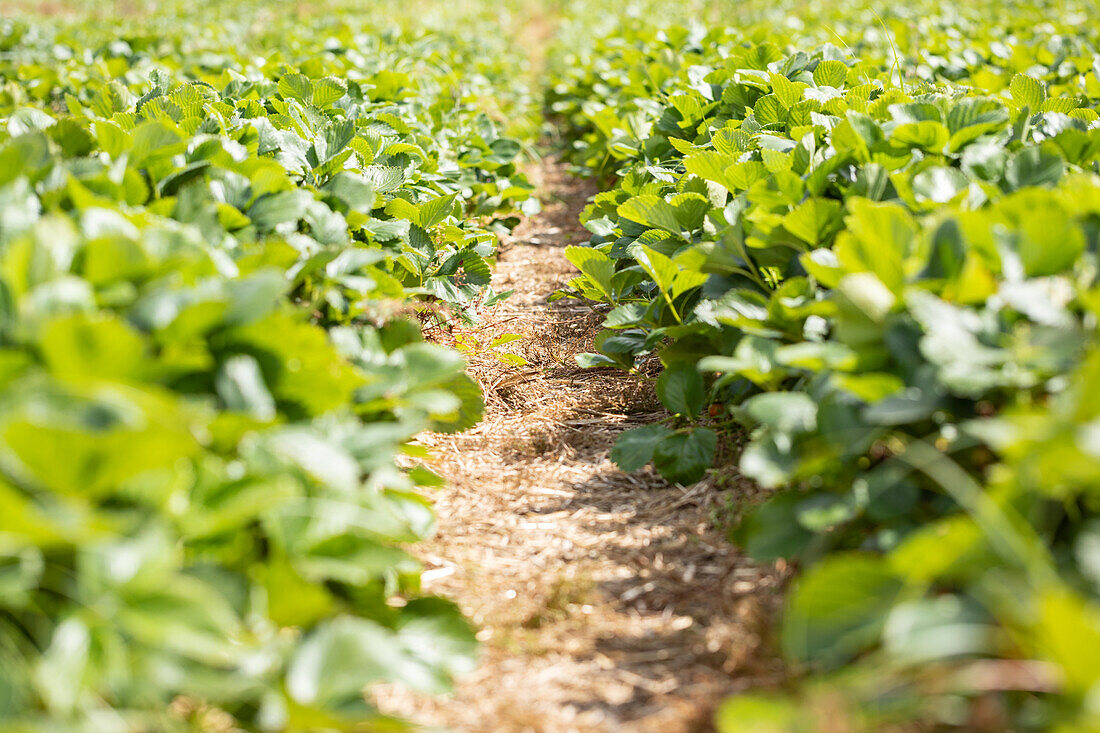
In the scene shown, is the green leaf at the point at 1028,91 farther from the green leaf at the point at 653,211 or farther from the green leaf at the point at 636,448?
the green leaf at the point at 636,448

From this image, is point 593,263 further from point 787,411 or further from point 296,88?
point 296,88

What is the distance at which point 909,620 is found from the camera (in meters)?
1.24

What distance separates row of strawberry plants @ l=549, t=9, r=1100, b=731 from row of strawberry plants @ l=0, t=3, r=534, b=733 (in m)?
0.66

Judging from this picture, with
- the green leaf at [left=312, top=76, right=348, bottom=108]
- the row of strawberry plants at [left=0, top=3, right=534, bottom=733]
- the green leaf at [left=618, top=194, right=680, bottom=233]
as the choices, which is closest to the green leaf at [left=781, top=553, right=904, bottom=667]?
the row of strawberry plants at [left=0, top=3, right=534, bottom=733]

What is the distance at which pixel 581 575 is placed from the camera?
2.10 m

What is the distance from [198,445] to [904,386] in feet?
4.17

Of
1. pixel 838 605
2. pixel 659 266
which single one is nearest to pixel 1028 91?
pixel 659 266

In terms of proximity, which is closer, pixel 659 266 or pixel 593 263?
pixel 659 266

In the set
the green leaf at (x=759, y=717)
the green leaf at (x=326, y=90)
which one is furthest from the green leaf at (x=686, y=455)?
the green leaf at (x=326, y=90)

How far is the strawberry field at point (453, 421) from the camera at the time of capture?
1.22m

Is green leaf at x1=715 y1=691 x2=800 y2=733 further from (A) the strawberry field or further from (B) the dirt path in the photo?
(B) the dirt path

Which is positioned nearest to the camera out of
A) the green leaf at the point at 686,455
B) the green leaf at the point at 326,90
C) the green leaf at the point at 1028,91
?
the green leaf at the point at 686,455

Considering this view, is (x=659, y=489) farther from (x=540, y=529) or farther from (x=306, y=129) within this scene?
(x=306, y=129)

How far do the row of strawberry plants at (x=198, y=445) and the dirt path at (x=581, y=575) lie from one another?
213 millimetres
